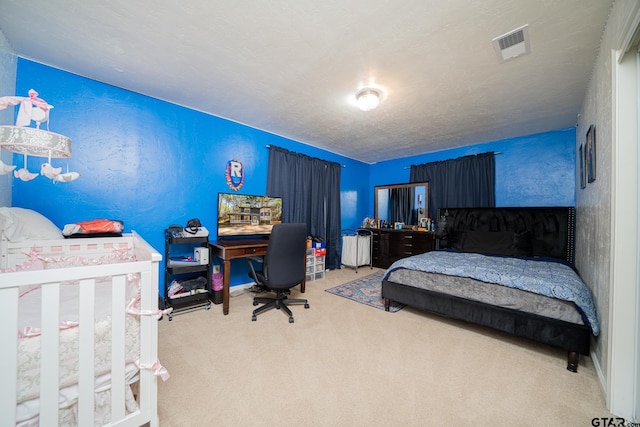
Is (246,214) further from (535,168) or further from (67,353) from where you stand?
(535,168)

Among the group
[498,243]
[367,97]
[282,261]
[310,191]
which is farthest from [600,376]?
[310,191]

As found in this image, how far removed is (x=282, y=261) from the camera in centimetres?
250

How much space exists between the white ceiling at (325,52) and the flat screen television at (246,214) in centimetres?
118

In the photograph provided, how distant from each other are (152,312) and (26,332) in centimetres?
38

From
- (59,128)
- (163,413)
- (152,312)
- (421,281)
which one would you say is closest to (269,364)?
(163,413)

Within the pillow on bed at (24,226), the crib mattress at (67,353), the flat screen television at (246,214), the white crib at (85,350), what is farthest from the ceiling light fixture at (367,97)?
the pillow on bed at (24,226)

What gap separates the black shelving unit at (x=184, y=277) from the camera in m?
2.54

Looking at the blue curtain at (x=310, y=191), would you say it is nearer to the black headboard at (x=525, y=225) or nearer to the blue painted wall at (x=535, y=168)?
the black headboard at (x=525, y=225)

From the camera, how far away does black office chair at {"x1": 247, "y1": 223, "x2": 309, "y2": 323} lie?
243cm

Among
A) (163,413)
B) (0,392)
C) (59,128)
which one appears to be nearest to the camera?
(0,392)

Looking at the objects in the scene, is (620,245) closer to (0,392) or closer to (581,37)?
(581,37)

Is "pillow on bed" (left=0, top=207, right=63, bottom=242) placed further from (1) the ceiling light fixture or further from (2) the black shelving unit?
(1) the ceiling light fixture

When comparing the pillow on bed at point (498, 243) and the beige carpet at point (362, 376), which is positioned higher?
the pillow on bed at point (498, 243)

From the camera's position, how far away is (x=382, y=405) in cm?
139
